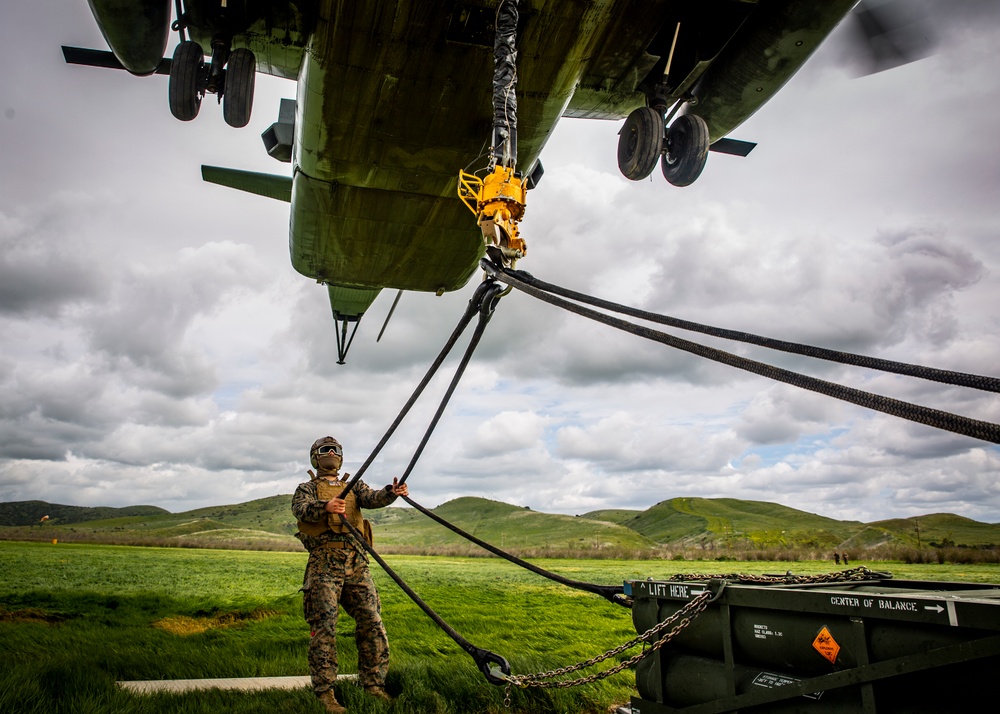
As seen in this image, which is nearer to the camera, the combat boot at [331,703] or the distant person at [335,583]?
the combat boot at [331,703]

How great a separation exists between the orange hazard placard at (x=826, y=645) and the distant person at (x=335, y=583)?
3.59 metres

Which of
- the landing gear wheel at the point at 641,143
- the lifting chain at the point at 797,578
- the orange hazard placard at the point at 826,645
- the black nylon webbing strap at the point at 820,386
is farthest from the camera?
the landing gear wheel at the point at 641,143

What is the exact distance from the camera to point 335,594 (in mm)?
5227

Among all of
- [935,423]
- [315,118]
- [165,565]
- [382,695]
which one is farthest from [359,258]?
[165,565]

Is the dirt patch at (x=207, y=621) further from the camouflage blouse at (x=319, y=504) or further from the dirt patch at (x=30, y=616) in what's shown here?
the camouflage blouse at (x=319, y=504)

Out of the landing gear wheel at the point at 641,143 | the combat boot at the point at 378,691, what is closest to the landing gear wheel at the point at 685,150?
the landing gear wheel at the point at 641,143

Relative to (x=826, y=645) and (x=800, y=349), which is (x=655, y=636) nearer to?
(x=826, y=645)

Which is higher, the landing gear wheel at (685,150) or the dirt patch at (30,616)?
the landing gear wheel at (685,150)

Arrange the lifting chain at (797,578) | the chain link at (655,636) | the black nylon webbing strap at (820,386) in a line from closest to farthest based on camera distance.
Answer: the black nylon webbing strap at (820,386) < the chain link at (655,636) < the lifting chain at (797,578)

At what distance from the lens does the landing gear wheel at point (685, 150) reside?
7023mm

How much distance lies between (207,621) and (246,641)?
350 centimetres

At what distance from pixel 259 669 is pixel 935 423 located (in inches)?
258

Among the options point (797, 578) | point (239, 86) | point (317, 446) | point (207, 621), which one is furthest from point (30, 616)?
point (797, 578)

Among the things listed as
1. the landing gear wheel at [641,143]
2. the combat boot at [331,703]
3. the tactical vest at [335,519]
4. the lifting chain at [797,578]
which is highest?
the landing gear wheel at [641,143]
